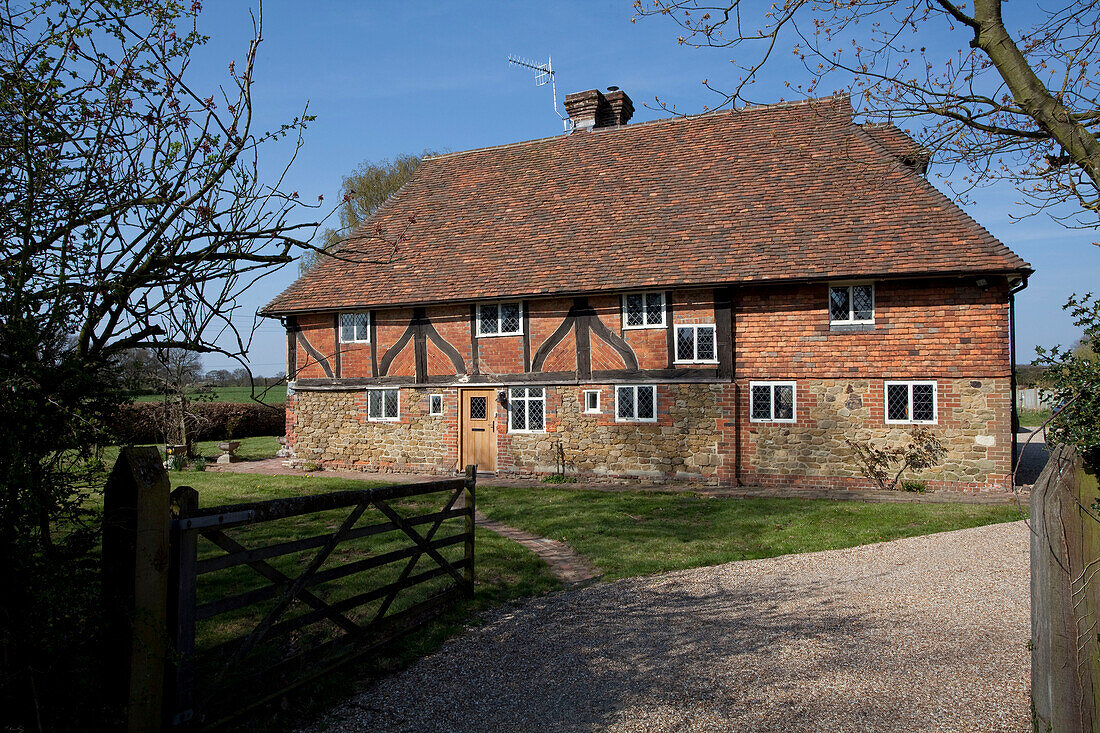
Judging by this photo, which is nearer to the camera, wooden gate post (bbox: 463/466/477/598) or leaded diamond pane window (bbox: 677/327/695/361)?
wooden gate post (bbox: 463/466/477/598)

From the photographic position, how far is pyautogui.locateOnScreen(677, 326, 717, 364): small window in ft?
53.3

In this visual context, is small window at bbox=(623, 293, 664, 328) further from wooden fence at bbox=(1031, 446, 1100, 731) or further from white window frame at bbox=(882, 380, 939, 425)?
wooden fence at bbox=(1031, 446, 1100, 731)

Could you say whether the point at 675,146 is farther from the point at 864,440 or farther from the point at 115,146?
the point at 115,146

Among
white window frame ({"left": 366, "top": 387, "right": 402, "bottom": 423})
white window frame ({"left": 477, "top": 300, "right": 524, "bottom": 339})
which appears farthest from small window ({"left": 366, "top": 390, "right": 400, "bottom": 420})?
white window frame ({"left": 477, "top": 300, "right": 524, "bottom": 339})

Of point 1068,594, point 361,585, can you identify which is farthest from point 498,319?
point 1068,594

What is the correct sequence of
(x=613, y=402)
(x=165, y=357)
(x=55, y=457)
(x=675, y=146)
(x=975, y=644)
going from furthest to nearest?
(x=675, y=146)
(x=613, y=402)
(x=975, y=644)
(x=165, y=357)
(x=55, y=457)

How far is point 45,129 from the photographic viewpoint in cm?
368

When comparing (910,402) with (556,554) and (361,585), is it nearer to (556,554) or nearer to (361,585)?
(556,554)

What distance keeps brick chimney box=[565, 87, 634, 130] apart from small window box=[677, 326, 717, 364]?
8976mm

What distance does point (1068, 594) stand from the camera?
Result: 377 centimetres

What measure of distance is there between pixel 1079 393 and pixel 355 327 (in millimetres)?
17990

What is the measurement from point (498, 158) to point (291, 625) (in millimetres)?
19895

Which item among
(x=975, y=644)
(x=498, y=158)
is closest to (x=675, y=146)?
(x=498, y=158)

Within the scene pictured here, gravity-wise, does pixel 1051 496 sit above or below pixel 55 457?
below
